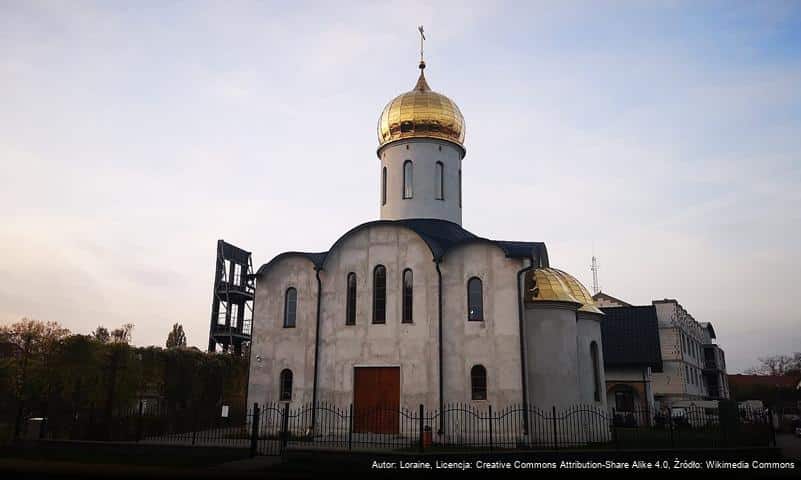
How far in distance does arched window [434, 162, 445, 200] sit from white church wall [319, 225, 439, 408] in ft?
12.3

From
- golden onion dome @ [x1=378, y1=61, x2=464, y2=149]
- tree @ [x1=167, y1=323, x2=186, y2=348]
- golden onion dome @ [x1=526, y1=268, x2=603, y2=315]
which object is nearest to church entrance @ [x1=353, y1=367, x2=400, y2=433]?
golden onion dome @ [x1=526, y1=268, x2=603, y2=315]

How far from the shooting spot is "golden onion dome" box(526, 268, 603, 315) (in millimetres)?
19672

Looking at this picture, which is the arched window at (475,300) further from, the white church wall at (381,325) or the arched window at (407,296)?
the arched window at (407,296)

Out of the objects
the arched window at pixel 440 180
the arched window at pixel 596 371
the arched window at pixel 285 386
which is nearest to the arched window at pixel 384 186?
the arched window at pixel 440 180

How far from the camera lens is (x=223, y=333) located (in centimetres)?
3825

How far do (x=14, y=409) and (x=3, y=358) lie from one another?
5851mm

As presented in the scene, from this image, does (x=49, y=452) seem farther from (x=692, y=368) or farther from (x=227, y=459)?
(x=692, y=368)

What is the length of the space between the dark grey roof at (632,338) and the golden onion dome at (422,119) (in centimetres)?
1617

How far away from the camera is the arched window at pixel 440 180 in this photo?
2407cm

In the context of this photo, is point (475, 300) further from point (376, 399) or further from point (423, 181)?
point (423, 181)

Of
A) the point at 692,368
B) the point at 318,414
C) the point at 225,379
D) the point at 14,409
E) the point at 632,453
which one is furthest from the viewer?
the point at 692,368

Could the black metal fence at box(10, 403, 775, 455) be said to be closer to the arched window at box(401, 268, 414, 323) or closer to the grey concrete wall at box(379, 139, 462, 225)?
the arched window at box(401, 268, 414, 323)

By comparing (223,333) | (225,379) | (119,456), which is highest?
(223,333)

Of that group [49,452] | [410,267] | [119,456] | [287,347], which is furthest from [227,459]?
[410,267]
